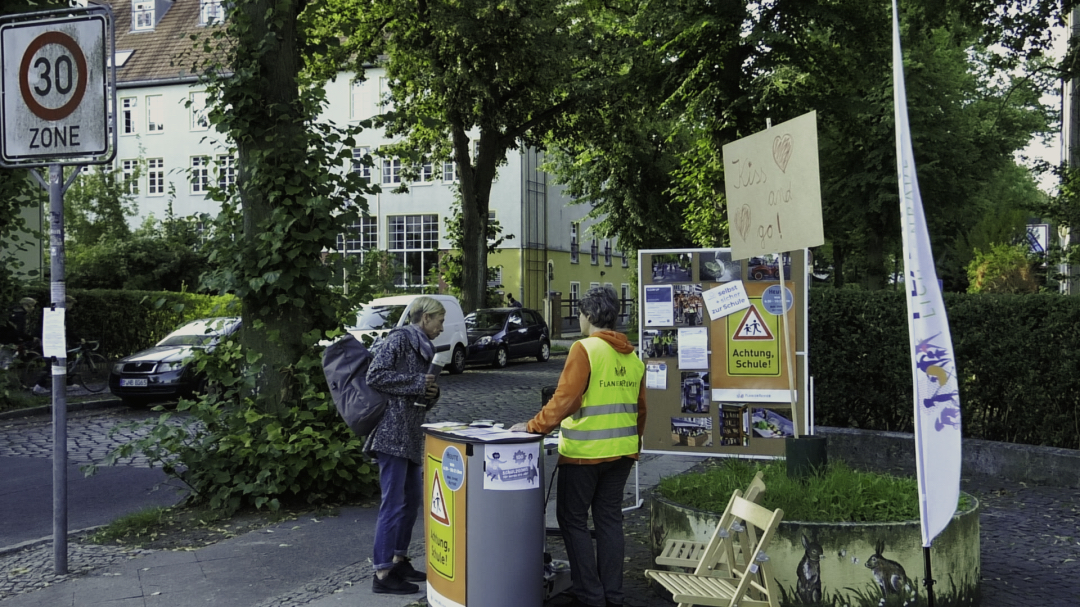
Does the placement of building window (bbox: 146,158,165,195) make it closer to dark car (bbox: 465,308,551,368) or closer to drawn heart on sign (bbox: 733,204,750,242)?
dark car (bbox: 465,308,551,368)

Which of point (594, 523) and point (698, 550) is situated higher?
point (594, 523)

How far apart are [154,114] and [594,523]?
53.7 m

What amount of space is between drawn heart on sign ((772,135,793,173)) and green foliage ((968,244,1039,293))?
42.7 feet

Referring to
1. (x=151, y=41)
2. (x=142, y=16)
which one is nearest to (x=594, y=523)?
(x=151, y=41)

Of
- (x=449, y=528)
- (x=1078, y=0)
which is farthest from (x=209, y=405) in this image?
(x=1078, y=0)

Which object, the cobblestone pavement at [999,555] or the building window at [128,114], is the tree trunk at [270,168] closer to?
the cobblestone pavement at [999,555]

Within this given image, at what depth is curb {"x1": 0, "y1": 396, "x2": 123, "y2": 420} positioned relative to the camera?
51.3 ft

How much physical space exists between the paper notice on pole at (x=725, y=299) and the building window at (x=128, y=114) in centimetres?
5202

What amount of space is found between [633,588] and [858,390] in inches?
221

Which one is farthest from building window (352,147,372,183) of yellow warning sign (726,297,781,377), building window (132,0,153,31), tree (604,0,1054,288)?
building window (132,0,153,31)

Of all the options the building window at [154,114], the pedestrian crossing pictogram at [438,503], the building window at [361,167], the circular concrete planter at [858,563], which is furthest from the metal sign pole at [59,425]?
the building window at [154,114]

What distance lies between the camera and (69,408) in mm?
16531

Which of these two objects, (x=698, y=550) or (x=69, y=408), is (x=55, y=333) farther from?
(x=69, y=408)

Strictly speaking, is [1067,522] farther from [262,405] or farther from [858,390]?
Answer: [262,405]
